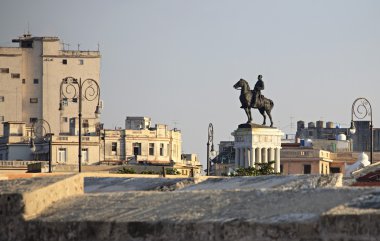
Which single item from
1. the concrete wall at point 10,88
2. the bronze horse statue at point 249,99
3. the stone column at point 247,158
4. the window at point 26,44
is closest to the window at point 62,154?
the concrete wall at point 10,88

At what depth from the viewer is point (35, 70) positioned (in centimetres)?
14175

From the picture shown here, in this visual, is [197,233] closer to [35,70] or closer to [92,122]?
[92,122]

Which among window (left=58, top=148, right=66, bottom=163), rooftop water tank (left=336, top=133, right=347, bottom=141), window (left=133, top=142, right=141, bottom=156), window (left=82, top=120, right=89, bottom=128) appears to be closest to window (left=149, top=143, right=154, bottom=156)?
window (left=133, top=142, right=141, bottom=156)

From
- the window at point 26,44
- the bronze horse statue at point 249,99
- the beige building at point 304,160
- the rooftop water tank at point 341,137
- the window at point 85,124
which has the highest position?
the window at point 26,44

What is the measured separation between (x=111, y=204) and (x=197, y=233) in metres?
2.21

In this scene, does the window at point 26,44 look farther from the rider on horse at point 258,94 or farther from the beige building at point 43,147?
the rider on horse at point 258,94

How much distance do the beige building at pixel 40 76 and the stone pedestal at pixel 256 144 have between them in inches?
1719

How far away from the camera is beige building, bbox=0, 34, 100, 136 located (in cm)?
13925

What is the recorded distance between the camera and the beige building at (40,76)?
457ft

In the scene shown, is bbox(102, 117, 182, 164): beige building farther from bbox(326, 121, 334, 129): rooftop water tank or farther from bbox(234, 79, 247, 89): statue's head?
bbox(234, 79, 247, 89): statue's head

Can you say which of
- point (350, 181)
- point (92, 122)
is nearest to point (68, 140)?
A: point (92, 122)

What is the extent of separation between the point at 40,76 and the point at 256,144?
52259 millimetres

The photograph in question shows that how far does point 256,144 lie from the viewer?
302 ft

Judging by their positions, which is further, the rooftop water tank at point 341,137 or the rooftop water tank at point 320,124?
the rooftop water tank at point 320,124
